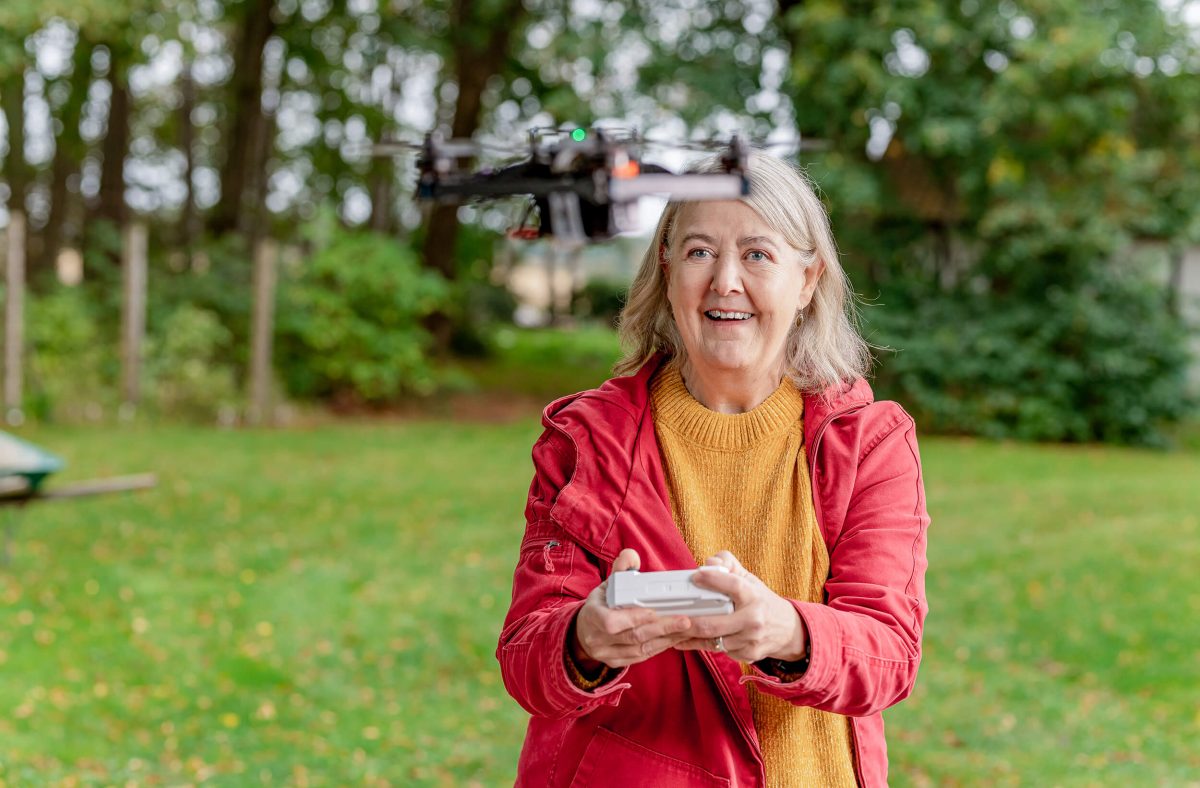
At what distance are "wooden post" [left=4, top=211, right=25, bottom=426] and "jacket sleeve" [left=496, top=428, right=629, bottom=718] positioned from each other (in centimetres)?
1331

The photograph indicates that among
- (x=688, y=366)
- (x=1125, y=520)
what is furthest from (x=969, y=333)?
(x=688, y=366)

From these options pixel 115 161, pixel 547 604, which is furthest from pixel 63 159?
pixel 547 604

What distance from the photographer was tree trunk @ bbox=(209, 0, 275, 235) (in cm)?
1856

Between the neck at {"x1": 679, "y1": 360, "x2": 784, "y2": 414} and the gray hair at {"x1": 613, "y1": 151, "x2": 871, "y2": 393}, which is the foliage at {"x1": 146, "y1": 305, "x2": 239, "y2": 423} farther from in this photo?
the neck at {"x1": 679, "y1": 360, "x2": 784, "y2": 414}

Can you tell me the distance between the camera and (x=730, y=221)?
2.12m

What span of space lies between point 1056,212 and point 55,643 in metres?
12.1

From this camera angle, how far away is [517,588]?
2.21 meters

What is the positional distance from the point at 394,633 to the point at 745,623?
641cm

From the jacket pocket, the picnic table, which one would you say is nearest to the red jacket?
the jacket pocket

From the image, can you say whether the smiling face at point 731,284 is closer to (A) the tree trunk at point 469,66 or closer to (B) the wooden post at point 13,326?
(B) the wooden post at point 13,326

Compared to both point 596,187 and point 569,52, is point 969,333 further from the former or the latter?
point 596,187

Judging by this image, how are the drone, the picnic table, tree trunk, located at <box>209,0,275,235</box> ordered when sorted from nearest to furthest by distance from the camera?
the drone
the picnic table
tree trunk, located at <box>209,0,275,235</box>

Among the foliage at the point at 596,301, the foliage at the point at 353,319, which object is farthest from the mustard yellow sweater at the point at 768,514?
the foliage at the point at 596,301

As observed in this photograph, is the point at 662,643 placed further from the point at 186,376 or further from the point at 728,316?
the point at 186,376
